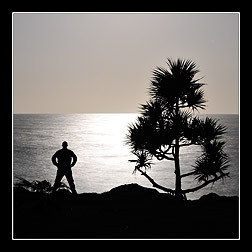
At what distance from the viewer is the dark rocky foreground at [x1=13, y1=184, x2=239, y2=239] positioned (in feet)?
30.6

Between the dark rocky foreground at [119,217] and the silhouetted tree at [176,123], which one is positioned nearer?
the dark rocky foreground at [119,217]

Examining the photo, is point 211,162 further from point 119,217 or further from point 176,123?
point 119,217

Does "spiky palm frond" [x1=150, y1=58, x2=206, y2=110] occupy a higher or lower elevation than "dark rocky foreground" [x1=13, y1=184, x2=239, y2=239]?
higher

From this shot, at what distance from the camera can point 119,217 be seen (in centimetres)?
1063

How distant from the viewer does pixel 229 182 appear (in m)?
73.0

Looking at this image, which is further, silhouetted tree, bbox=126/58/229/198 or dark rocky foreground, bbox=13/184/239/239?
silhouetted tree, bbox=126/58/229/198

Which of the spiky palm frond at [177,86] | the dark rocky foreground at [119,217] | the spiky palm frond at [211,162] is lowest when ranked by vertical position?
the dark rocky foreground at [119,217]

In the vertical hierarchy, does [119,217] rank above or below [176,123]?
below

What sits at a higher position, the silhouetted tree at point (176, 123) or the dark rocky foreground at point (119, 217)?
the silhouetted tree at point (176, 123)

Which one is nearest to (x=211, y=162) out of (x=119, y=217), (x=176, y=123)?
(x=176, y=123)

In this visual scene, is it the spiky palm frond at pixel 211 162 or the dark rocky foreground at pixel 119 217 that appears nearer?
the dark rocky foreground at pixel 119 217

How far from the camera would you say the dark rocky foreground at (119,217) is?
9.32m
